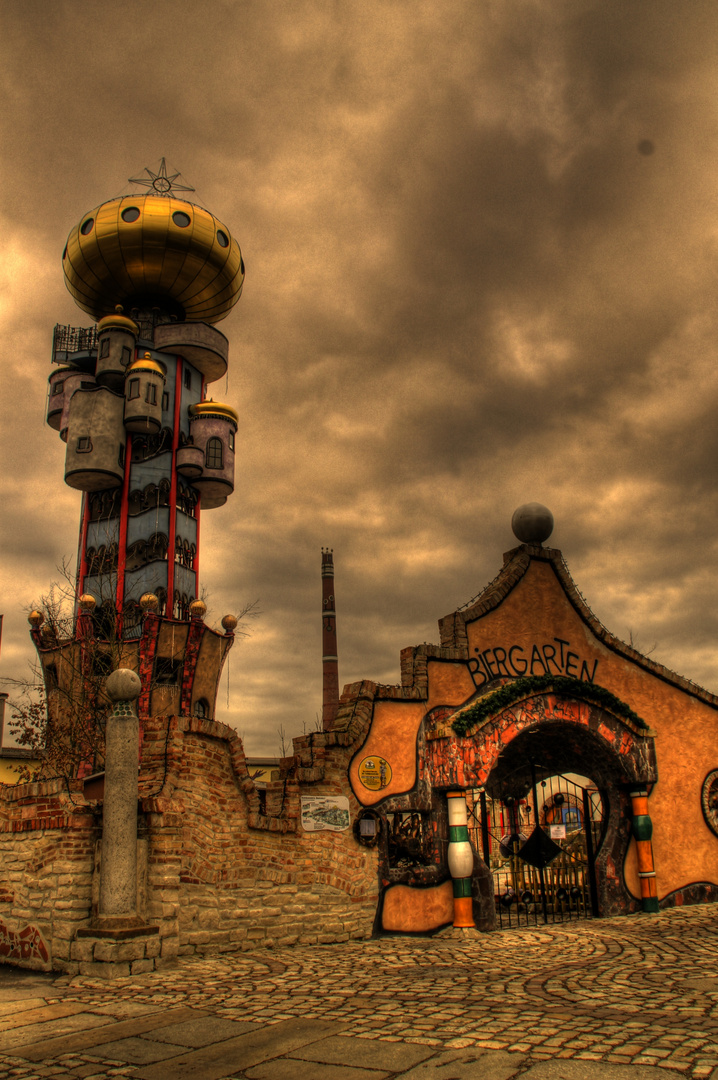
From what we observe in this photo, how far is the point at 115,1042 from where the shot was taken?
5.25 metres

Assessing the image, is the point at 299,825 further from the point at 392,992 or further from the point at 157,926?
the point at 392,992

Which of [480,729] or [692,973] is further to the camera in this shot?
[480,729]

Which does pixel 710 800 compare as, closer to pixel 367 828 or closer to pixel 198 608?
pixel 367 828

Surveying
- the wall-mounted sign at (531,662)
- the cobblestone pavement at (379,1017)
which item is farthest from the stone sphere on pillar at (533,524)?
the cobblestone pavement at (379,1017)

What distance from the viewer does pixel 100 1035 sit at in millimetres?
5426

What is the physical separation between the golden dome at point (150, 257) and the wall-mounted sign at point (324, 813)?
82.4ft

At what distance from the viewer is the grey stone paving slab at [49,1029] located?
5312 millimetres

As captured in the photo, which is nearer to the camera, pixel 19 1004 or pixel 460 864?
pixel 19 1004

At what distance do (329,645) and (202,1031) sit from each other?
32.0 m

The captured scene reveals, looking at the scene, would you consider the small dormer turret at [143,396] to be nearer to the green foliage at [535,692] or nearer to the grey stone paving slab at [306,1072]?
the green foliage at [535,692]

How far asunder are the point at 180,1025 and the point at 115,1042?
56 centimetres

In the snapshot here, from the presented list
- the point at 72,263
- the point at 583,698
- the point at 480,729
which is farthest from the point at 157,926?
the point at 72,263

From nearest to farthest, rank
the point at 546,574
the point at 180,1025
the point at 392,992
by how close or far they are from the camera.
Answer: the point at 180,1025 < the point at 392,992 < the point at 546,574

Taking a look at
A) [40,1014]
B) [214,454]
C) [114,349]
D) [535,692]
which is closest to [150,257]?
[114,349]
